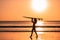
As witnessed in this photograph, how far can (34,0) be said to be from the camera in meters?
1.05

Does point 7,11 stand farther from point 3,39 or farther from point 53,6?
point 53,6

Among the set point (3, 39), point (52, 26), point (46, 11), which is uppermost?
point (46, 11)

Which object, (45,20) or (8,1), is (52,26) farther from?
(8,1)

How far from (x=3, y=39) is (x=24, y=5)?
330 mm

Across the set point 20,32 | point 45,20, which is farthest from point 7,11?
point 45,20

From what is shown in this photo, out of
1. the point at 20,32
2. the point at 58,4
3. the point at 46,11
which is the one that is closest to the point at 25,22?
the point at 20,32

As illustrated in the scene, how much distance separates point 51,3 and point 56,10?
7cm

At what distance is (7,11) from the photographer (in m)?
1.05

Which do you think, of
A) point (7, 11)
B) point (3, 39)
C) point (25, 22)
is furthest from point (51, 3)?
point (3, 39)

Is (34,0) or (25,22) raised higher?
(34,0)

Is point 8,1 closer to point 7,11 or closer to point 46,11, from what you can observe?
point 7,11

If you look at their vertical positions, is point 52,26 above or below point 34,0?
below

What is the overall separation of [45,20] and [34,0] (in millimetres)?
191

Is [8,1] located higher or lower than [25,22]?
higher
